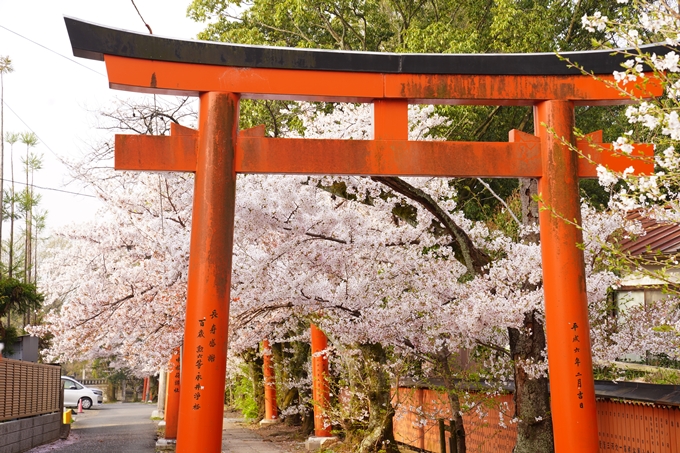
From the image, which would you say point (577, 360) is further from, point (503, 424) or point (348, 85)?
point (348, 85)

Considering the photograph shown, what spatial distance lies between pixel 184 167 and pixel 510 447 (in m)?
7.68

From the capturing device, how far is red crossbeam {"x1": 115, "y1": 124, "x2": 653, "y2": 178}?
866cm

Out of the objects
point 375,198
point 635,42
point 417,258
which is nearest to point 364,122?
point 375,198

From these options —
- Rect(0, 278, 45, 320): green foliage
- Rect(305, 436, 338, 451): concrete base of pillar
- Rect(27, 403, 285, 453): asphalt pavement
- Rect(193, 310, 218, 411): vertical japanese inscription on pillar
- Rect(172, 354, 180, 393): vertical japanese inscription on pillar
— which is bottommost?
Rect(27, 403, 285, 453): asphalt pavement

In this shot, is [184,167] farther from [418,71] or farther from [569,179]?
[569,179]

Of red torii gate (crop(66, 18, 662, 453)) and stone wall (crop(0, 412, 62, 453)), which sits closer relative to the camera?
red torii gate (crop(66, 18, 662, 453))

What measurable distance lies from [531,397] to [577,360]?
2.21 meters

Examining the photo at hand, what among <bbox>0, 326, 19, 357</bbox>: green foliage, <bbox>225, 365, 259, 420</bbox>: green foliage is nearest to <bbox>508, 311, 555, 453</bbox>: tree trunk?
<bbox>0, 326, 19, 357</bbox>: green foliage

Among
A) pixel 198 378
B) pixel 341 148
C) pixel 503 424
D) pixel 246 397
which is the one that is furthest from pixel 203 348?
pixel 246 397

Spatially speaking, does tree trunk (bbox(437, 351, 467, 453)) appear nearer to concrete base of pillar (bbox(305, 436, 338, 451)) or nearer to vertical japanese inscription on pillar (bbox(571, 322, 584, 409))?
vertical japanese inscription on pillar (bbox(571, 322, 584, 409))

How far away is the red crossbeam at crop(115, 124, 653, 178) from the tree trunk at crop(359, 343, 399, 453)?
5995 mm

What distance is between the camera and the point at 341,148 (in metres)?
8.73

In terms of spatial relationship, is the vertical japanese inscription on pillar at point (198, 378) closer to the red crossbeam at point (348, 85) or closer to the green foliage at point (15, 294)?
the red crossbeam at point (348, 85)

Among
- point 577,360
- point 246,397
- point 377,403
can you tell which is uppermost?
point 577,360
